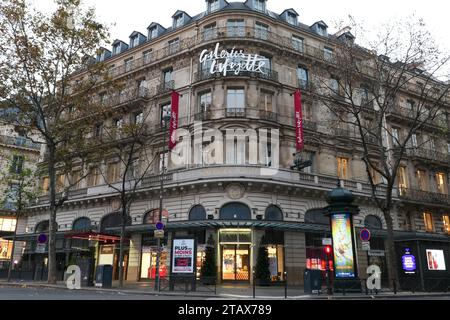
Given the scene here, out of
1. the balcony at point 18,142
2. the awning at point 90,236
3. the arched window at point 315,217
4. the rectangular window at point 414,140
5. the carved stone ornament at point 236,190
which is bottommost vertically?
the awning at point 90,236

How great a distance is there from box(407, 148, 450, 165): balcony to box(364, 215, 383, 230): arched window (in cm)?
798

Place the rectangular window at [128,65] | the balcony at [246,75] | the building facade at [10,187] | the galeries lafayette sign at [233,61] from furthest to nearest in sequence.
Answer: the building facade at [10,187]
the rectangular window at [128,65]
the balcony at [246,75]
the galeries lafayette sign at [233,61]

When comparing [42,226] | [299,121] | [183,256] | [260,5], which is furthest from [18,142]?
[183,256]

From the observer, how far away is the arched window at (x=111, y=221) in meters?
30.0

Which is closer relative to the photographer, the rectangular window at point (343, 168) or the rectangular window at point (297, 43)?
the rectangular window at point (343, 168)

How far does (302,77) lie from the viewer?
31.6m

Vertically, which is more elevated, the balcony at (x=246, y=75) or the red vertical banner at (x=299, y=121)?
the balcony at (x=246, y=75)

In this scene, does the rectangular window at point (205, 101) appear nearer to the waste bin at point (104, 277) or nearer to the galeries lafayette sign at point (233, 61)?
the galeries lafayette sign at point (233, 61)

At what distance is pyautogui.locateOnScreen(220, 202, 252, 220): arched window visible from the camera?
24.9 meters

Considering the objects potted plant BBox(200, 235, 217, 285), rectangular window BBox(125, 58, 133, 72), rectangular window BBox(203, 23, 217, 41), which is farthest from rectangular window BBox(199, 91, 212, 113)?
potted plant BBox(200, 235, 217, 285)

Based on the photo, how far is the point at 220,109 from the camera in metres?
27.3

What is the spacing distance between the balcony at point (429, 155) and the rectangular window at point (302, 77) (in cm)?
1214

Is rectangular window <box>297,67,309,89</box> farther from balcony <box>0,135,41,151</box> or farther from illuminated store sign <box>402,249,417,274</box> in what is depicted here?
balcony <box>0,135,41,151</box>

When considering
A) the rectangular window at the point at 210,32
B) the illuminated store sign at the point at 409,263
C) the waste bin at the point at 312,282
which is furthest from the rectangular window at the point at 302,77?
the waste bin at the point at 312,282
